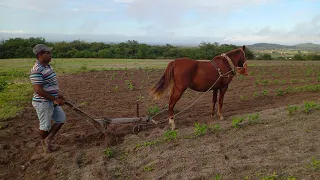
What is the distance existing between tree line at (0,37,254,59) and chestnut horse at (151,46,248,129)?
103ft

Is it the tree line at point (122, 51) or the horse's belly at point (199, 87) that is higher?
the tree line at point (122, 51)

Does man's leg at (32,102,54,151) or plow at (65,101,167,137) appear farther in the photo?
plow at (65,101,167,137)

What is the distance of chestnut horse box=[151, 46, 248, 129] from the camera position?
7.17m

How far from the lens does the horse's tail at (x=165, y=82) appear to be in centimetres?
720

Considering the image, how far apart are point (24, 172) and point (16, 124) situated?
2.92 meters

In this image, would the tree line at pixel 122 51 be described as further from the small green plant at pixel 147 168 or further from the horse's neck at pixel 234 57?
the small green plant at pixel 147 168

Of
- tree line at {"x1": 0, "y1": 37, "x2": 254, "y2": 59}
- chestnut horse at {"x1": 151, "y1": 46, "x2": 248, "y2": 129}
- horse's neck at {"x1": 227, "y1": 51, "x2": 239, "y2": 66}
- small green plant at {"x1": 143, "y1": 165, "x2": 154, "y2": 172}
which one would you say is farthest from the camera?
tree line at {"x1": 0, "y1": 37, "x2": 254, "y2": 59}

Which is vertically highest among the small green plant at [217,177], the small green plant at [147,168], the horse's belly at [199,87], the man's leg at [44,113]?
the horse's belly at [199,87]

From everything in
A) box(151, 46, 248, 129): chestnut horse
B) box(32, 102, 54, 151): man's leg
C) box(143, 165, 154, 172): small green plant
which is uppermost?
box(151, 46, 248, 129): chestnut horse

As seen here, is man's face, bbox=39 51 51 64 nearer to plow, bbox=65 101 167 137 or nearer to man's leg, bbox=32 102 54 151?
man's leg, bbox=32 102 54 151

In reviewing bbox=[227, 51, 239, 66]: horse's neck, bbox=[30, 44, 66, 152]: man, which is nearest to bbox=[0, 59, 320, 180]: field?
bbox=[30, 44, 66, 152]: man

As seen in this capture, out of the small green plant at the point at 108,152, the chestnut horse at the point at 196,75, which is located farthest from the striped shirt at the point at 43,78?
the chestnut horse at the point at 196,75

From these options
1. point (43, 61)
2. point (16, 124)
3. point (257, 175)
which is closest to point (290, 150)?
point (257, 175)

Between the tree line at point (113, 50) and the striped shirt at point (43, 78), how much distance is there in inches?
1373
